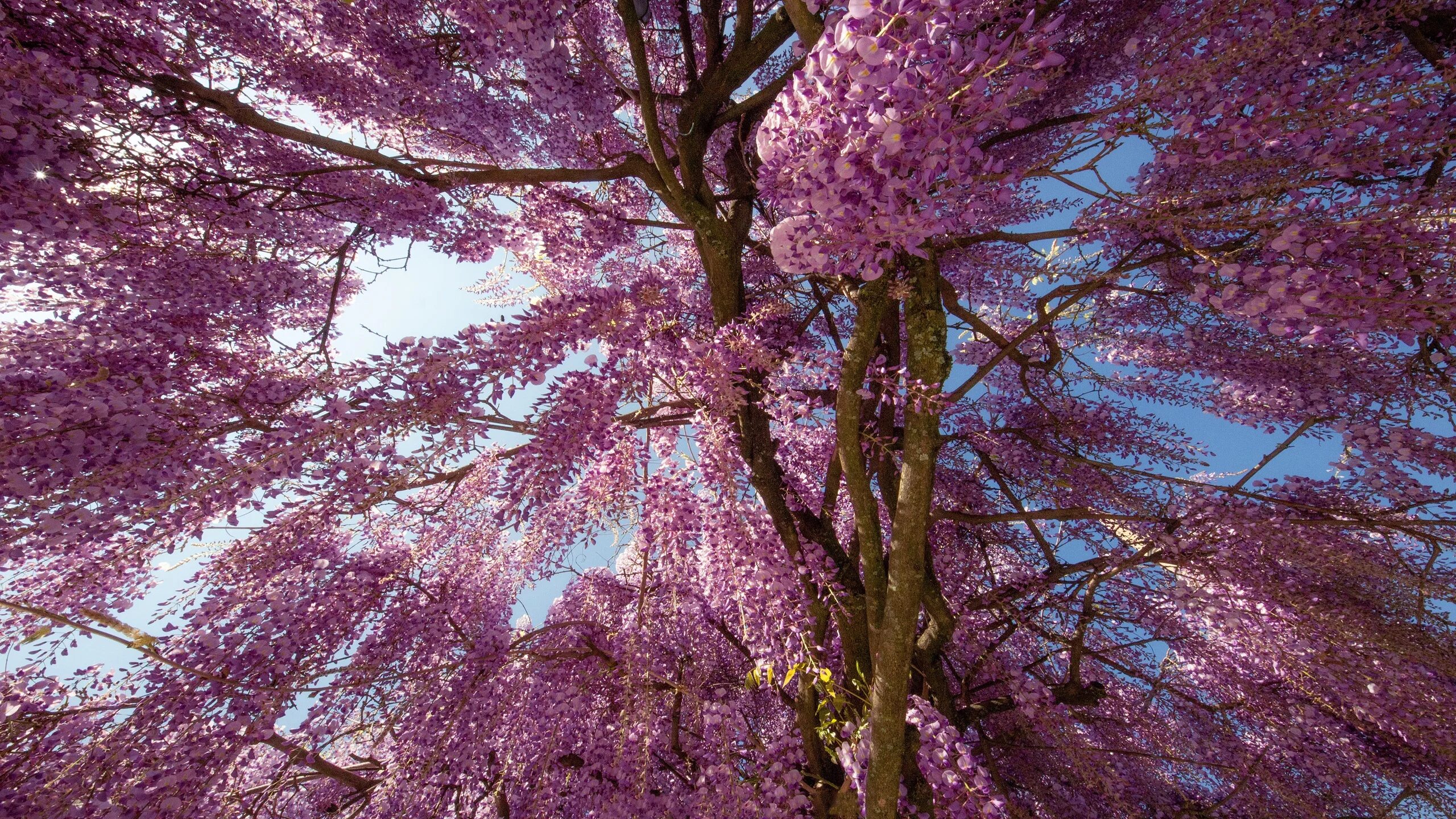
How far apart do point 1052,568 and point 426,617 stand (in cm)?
461

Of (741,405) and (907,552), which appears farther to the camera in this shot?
(741,405)

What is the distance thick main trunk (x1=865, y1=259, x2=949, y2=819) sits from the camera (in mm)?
2291

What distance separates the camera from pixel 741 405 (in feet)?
9.10

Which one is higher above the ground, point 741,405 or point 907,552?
point 741,405

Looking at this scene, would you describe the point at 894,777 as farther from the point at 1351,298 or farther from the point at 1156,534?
the point at 1351,298

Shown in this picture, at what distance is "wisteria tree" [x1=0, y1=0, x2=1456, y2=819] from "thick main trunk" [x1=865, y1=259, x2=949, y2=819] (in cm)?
2

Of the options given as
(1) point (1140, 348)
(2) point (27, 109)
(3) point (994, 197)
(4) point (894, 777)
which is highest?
(1) point (1140, 348)

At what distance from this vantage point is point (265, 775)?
4.78 metres

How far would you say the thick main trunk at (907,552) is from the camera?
2.29 metres

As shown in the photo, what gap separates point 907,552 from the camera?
7.55ft

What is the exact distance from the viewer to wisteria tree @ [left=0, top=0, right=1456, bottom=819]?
188 centimetres

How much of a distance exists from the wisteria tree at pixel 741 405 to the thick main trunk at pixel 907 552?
0.02 metres

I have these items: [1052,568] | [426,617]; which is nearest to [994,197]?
[1052,568]

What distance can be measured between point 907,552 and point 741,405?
107 centimetres
